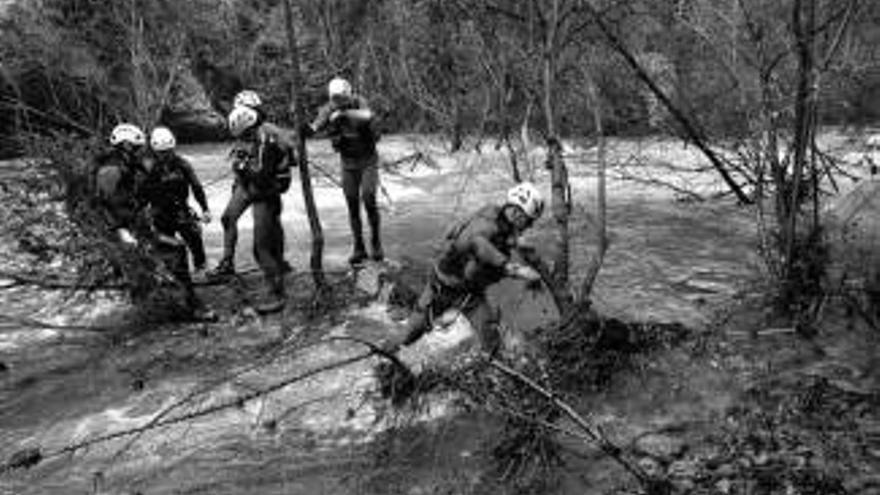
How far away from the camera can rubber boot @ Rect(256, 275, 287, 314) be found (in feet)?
31.0

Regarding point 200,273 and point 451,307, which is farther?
point 200,273

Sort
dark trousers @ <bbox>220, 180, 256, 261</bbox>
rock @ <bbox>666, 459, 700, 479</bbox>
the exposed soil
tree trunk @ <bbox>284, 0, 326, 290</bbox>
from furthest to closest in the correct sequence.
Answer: dark trousers @ <bbox>220, 180, 256, 261</bbox> → tree trunk @ <bbox>284, 0, 326, 290</bbox> → the exposed soil → rock @ <bbox>666, 459, 700, 479</bbox>

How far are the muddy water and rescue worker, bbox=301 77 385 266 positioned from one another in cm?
101

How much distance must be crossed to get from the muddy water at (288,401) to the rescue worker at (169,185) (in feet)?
2.72

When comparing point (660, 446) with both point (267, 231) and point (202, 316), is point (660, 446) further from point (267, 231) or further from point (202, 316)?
point (202, 316)

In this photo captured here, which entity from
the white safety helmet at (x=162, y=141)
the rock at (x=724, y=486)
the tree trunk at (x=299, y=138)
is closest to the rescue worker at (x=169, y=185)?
the white safety helmet at (x=162, y=141)

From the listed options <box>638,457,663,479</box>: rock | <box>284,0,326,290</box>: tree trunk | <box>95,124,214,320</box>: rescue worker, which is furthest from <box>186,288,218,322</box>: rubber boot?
<box>638,457,663,479</box>: rock

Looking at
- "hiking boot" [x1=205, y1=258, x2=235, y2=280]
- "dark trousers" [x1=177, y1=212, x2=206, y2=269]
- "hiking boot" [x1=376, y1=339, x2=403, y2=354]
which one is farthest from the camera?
"hiking boot" [x1=205, y1=258, x2=235, y2=280]

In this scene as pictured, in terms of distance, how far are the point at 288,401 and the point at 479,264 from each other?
1.71m

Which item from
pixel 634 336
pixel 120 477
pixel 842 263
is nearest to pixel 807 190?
pixel 842 263

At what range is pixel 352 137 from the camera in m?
9.78

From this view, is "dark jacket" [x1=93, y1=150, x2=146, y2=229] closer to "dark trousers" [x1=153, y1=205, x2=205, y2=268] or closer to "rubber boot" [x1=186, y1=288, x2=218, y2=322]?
"dark trousers" [x1=153, y1=205, x2=205, y2=268]

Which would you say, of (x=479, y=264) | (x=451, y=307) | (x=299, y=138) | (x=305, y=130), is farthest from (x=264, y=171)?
(x=479, y=264)

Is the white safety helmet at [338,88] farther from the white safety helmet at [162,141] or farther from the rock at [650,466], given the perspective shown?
the rock at [650,466]
